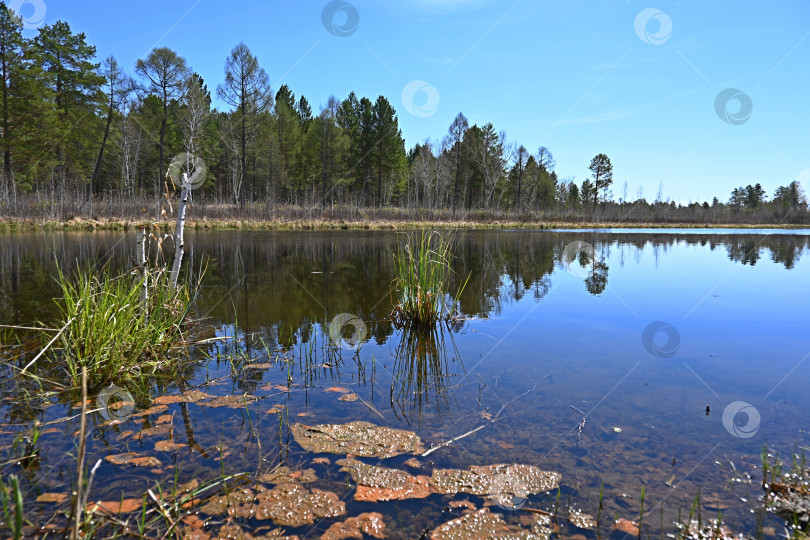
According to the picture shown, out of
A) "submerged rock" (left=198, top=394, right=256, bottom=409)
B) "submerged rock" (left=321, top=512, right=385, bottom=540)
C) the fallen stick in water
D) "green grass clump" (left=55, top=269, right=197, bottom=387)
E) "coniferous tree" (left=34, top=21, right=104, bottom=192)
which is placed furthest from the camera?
"coniferous tree" (left=34, top=21, right=104, bottom=192)

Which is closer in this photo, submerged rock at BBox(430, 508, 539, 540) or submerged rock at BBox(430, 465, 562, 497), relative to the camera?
submerged rock at BBox(430, 508, 539, 540)

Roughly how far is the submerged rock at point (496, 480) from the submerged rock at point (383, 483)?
9 centimetres

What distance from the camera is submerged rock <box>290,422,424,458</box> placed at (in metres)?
2.58

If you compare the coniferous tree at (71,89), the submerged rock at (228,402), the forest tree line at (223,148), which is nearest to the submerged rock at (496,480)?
the submerged rock at (228,402)

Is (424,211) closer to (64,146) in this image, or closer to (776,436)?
(64,146)

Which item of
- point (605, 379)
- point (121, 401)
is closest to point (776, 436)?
point (605, 379)

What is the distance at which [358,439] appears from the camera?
2715 millimetres

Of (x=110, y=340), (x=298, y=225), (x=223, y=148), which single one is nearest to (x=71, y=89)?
(x=223, y=148)

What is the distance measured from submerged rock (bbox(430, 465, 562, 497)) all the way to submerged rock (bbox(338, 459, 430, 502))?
0.30ft

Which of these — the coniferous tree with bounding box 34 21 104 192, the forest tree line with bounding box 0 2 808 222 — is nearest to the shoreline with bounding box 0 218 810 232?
the forest tree line with bounding box 0 2 808 222

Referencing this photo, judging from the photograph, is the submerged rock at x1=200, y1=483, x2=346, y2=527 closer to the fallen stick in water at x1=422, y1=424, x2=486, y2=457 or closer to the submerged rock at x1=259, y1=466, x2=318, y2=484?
the submerged rock at x1=259, y1=466, x2=318, y2=484

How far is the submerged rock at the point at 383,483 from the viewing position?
2.16 meters

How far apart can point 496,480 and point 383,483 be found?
0.60 metres

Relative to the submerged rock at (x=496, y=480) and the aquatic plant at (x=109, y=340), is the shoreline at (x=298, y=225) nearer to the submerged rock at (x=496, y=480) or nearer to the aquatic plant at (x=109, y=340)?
the aquatic plant at (x=109, y=340)
